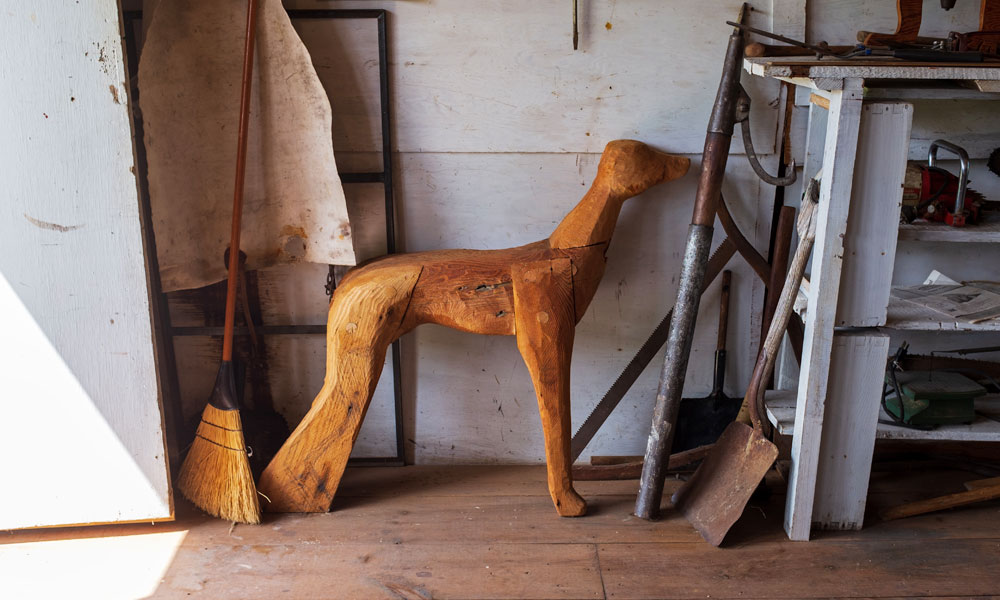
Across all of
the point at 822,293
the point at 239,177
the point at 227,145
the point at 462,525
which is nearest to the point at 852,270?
the point at 822,293

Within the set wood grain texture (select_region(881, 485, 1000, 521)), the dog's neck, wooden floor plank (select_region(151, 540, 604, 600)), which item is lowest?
wooden floor plank (select_region(151, 540, 604, 600))

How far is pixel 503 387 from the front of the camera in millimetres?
2729

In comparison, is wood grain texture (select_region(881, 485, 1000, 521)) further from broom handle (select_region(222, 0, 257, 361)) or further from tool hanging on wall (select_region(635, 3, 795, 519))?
broom handle (select_region(222, 0, 257, 361))

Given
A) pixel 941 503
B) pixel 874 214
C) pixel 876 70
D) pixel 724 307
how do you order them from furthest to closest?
1. pixel 724 307
2. pixel 941 503
3. pixel 874 214
4. pixel 876 70

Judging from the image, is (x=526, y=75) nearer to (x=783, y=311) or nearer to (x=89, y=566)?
(x=783, y=311)

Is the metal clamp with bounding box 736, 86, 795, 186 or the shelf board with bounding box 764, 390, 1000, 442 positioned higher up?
the metal clamp with bounding box 736, 86, 795, 186

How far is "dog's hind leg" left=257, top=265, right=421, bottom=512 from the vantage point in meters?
2.33

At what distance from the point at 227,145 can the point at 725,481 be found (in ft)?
5.70

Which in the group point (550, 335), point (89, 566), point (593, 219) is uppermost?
point (593, 219)

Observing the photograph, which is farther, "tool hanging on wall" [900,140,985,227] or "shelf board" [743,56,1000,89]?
"tool hanging on wall" [900,140,985,227]

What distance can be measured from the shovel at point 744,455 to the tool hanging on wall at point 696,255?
12cm

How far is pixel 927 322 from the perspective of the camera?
7.31 feet

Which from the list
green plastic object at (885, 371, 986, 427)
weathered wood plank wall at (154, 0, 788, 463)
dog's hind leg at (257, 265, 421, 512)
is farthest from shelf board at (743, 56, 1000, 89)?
dog's hind leg at (257, 265, 421, 512)

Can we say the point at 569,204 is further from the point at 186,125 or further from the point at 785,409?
the point at 186,125
